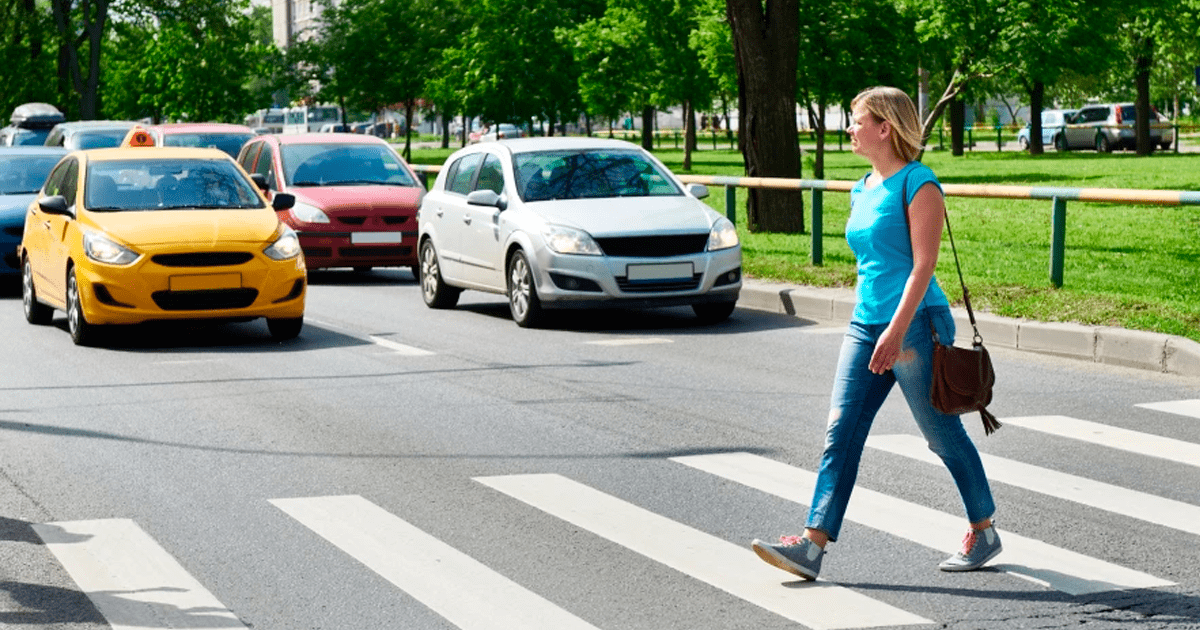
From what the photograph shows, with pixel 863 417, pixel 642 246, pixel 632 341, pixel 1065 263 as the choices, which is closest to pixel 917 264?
pixel 863 417

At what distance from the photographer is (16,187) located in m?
19.7

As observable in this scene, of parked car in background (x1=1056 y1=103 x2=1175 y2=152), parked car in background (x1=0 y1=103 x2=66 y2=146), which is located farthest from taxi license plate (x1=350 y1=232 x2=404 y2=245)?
parked car in background (x1=1056 y1=103 x2=1175 y2=152)

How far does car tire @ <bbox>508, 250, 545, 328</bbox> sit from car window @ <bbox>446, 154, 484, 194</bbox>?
1587 mm

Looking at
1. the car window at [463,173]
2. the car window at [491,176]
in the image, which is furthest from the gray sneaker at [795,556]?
the car window at [463,173]

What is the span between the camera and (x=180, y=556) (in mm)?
6426

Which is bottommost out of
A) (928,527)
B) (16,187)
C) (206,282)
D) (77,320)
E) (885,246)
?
(928,527)

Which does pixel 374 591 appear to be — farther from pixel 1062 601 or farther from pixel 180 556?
pixel 1062 601

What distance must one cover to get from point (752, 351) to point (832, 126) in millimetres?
104015

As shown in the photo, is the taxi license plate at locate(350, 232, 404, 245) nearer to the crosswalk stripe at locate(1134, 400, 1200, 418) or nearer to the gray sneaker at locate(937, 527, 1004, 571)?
the crosswalk stripe at locate(1134, 400, 1200, 418)

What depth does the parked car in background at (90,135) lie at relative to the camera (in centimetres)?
2886

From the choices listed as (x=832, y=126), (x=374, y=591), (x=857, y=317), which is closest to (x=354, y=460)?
(x=374, y=591)

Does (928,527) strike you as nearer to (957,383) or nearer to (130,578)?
(957,383)

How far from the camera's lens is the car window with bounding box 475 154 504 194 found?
1555cm

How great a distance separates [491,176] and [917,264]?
10285 mm
